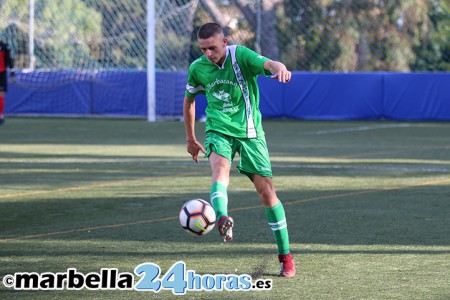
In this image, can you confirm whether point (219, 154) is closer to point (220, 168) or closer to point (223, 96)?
point (220, 168)

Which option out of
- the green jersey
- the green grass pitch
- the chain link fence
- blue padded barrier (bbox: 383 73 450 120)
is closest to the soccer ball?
the green grass pitch

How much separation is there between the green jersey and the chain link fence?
976 inches

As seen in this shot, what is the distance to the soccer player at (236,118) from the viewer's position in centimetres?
714

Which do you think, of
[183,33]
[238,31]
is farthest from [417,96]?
[183,33]

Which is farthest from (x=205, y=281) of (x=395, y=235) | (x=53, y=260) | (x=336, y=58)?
(x=336, y=58)

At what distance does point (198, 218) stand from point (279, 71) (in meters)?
1.16

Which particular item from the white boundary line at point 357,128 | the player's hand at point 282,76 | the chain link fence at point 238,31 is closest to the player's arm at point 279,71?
the player's hand at point 282,76

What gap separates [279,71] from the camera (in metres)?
6.69

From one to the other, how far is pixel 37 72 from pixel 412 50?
53.1 feet

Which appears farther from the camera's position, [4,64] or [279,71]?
[4,64]

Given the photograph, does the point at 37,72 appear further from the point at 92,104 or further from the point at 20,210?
the point at 20,210

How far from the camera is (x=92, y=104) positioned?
3391 centimetres

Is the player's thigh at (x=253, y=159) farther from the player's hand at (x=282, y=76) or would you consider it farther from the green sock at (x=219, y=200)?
the player's hand at (x=282, y=76)

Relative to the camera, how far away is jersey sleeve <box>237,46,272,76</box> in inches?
281
